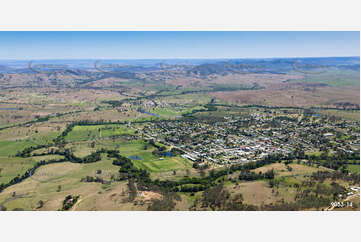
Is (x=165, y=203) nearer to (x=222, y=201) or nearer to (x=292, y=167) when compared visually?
(x=222, y=201)

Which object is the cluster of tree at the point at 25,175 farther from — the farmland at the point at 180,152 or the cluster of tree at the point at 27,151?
the cluster of tree at the point at 27,151

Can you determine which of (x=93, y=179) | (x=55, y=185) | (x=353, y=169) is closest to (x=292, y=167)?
(x=353, y=169)

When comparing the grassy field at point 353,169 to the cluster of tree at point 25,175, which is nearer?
the cluster of tree at point 25,175

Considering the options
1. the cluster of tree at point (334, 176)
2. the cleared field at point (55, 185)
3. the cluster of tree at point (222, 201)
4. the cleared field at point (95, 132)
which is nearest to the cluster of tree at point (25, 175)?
the cleared field at point (55, 185)

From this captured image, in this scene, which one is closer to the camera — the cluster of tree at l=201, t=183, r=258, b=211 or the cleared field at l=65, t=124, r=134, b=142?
the cluster of tree at l=201, t=183, r=258, b=211

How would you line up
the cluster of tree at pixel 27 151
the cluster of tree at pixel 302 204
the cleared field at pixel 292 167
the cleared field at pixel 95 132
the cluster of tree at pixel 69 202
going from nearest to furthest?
the cluster of tree at pixel 302 204 < the cluster of tree at pixel 69 202 < the cleared field at pixel 292 167 < the cluster of tree at pixel 27 151 < the cleared field at pixel 95 132

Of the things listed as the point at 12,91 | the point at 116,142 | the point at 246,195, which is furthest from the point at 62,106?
the point at 246,195

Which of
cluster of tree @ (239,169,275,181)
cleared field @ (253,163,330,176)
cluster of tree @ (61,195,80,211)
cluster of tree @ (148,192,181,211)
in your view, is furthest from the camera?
cleared field @ (253,163,330,176)

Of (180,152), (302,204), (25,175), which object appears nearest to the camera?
(302,204)

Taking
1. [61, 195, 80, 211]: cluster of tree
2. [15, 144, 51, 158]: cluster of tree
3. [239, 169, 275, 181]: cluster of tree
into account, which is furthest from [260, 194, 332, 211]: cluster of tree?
[15, 144, 51, 158]: cluster of tree

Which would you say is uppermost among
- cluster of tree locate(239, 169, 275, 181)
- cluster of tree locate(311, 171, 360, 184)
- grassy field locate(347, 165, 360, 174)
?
cluster of tree locate(311, 171, 360, 184)

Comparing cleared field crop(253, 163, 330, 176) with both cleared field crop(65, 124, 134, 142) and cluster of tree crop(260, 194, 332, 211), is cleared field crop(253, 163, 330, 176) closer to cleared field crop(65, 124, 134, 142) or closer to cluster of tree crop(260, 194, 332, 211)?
cluster of tree crop(260, 194, 332, 211)

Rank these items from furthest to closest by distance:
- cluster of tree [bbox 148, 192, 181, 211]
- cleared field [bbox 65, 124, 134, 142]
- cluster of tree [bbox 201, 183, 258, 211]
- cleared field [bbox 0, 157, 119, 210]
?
cleared field [bbox 65, 124, 134, 142] < cleared field [bbox 0, 157, 119, 210] < cluster of tree [bbox 201, 183, 258, 211] < cluster of tree [bbox 148, 192, 181, 211]
